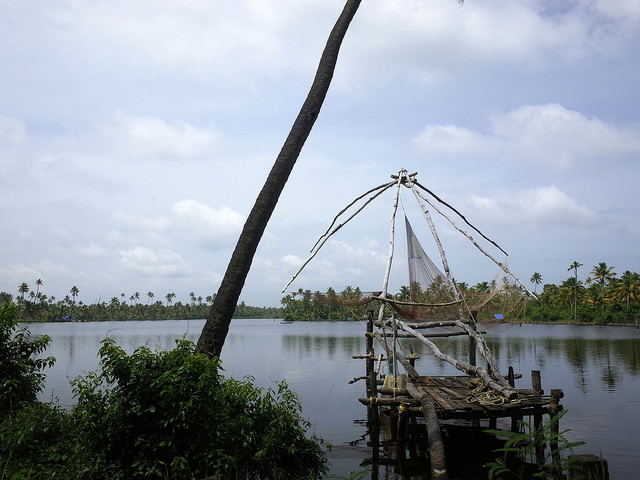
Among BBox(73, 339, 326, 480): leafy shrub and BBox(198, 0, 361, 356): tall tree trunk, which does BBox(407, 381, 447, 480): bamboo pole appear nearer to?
BBox(73, 339, 326, 480): leafy shrub

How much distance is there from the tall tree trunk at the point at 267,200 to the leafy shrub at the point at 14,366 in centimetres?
336

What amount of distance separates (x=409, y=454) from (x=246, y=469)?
242 inches

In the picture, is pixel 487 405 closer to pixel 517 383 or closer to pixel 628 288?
pixel 517 383

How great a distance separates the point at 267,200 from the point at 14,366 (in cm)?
495

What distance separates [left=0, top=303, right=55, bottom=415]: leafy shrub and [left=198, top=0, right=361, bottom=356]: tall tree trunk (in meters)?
3.36

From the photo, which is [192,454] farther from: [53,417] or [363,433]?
[363,433]

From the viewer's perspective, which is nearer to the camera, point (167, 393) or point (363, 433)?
point (167, 393)

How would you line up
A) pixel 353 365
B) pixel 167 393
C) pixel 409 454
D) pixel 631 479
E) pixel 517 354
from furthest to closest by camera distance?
pixel 517 354 < pixel 353 365 < pixel 409 454 < pixel 631 479 < pixel 167 393

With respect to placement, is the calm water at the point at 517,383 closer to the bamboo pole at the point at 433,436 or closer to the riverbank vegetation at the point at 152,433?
the riverbank vegetation at the point at 152,433

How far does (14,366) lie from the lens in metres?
8.10

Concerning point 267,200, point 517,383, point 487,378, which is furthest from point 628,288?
point 267,200

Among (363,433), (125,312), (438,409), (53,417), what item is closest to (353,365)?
(363,433)

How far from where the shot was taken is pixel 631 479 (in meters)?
9.25

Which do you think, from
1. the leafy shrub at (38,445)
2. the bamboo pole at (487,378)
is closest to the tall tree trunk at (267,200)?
the leafy shrub at (38,445)
